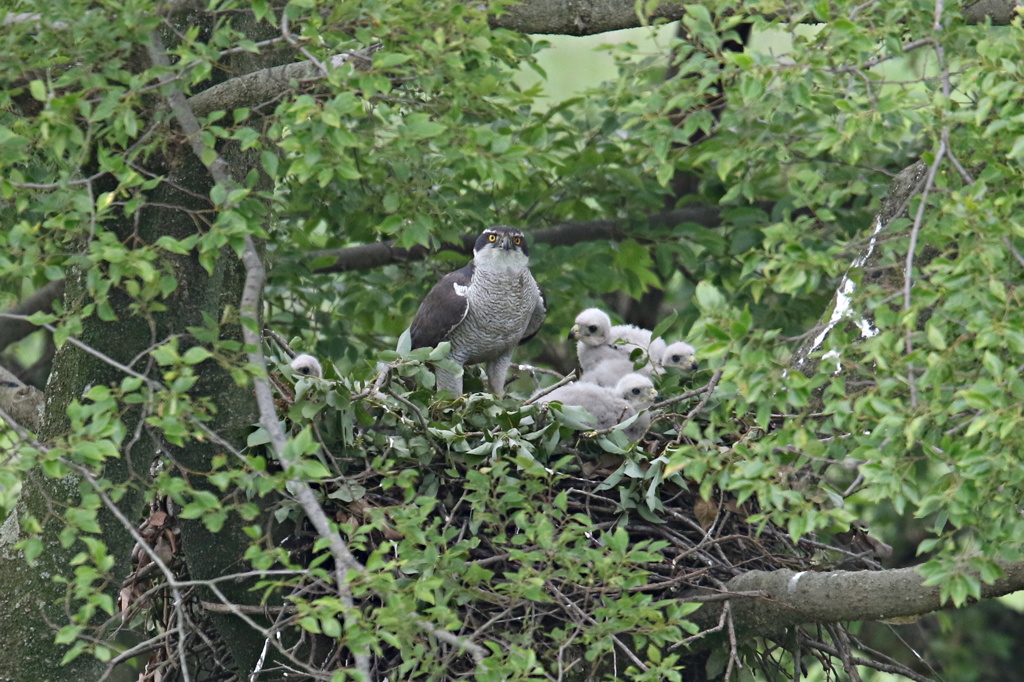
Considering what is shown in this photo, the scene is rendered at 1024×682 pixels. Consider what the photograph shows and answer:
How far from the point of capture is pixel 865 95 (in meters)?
3.37

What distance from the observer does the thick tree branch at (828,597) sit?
3.31 meters

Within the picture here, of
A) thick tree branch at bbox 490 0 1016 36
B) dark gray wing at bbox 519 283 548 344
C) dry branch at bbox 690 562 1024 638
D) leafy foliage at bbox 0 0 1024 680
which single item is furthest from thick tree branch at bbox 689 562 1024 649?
thick tree branch at bbox 490 0 1016 36

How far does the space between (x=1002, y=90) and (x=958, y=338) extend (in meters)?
0.61

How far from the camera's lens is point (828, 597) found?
3553 millimetres

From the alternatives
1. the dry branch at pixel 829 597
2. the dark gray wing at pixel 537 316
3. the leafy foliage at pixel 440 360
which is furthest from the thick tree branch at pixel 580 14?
the dry branch at pixel 829 597

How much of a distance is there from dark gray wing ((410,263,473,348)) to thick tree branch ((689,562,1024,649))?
2050 mm

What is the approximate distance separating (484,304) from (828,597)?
243 centimetres

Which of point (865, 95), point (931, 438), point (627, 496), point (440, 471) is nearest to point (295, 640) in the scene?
point (440, 471)

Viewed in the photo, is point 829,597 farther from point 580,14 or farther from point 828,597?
point 580,14

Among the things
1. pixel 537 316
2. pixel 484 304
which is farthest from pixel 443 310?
pixel 537 316

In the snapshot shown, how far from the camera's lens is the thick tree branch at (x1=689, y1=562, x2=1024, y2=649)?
130 inches

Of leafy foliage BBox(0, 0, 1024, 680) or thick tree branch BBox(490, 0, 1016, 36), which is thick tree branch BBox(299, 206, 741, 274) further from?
leafy foliage BBox(0, 0, 1024, 680)

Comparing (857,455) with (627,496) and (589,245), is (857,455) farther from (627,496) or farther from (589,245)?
(589,245)

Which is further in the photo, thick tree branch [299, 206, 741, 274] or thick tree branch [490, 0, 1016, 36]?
thick tree branch [299, 206, 741, 274]
